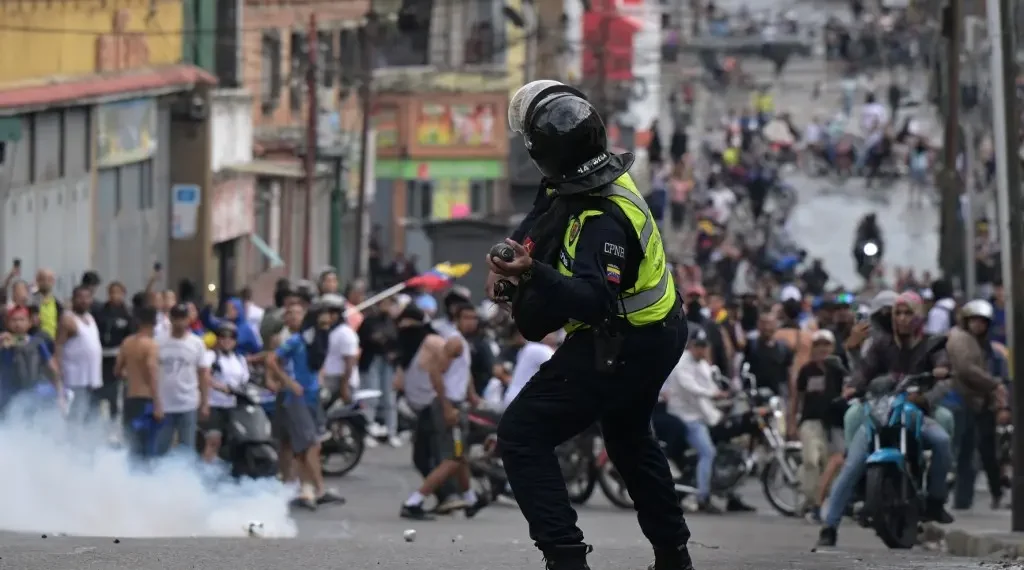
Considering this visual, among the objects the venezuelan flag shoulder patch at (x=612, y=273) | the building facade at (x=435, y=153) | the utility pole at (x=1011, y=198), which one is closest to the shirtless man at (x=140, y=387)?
the utility pole at (x=1011, y=198)

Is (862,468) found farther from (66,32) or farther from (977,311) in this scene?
(66,32)

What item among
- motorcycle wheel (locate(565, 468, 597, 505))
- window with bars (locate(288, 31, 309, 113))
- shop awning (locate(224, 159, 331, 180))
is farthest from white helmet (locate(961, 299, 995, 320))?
window with bars (locate(288, 31, 309, 113))

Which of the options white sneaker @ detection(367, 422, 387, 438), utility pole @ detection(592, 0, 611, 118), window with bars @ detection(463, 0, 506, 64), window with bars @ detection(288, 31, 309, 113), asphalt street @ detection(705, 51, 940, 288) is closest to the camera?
white sneaker @ detection(367, 422, 387, 438)

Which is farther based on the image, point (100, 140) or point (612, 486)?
point (100, 140)

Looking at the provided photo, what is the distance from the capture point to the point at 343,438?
22.6 m

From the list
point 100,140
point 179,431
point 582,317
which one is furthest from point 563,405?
point 100,140

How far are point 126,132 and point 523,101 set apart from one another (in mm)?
26851

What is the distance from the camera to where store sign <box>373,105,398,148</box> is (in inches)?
2290

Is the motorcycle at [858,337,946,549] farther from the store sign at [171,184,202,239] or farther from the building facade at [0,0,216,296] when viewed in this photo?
the store sign at [171,184,202,239]

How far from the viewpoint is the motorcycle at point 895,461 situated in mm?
14875

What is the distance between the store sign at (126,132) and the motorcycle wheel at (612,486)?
14.6 meters

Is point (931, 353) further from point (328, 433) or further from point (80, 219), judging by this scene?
point (80, 219)

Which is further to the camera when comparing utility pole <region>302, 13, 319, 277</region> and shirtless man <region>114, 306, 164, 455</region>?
utility pole <region>302, 13, 319, 277</region>

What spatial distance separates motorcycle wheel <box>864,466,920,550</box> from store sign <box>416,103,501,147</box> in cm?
4369
